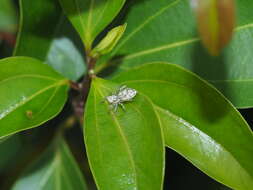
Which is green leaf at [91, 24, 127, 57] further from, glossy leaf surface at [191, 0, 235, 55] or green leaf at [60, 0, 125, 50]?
glossy leaf surface at [191, 0, 235, 55]

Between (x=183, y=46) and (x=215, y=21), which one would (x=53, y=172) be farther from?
(x=215, y=21)

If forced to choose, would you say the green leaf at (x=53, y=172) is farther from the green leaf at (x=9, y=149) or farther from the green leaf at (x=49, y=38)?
the green leaf at (x=49, y=38)

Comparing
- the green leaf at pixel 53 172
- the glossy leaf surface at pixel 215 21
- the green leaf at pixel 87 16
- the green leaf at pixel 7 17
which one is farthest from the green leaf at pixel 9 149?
the glossy leaf surface at pixel 215 21

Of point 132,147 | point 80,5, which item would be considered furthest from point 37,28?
point 132,147

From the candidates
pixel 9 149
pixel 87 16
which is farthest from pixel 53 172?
pixel 87 16

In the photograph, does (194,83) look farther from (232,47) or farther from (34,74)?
(34,74)

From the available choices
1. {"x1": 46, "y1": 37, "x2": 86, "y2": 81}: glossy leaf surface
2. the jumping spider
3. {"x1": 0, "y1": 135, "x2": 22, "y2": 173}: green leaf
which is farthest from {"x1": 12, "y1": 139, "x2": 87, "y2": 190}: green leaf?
the jumping spider
